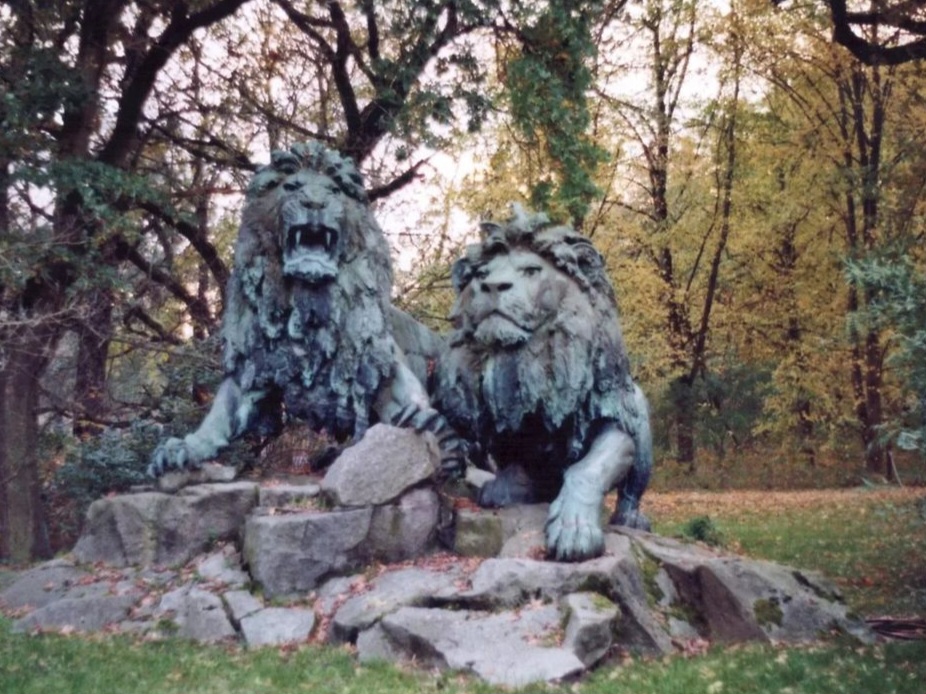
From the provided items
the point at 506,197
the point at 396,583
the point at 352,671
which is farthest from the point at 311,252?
the point at 506,197

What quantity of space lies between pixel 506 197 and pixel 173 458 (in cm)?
1509

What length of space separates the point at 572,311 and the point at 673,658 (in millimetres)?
2196

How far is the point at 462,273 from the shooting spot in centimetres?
664

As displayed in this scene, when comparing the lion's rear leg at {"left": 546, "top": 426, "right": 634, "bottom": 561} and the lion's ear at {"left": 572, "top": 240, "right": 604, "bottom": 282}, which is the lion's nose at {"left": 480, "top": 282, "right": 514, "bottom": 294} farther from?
the lion's rear leg at {"left": 546, "top": 426, "right": 634, "bottom": 561}

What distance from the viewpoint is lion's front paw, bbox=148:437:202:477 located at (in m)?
6.43

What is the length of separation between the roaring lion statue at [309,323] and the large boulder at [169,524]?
0.78 ft

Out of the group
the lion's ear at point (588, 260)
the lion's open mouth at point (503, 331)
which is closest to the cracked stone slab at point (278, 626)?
the lion's open mouth at point (503, 331)

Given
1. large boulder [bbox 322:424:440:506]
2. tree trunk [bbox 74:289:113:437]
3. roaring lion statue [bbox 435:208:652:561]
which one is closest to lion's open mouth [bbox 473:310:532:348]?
roaring lion statue [bbox 435:208:652:561]

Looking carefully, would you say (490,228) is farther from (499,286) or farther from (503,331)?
(503,331)

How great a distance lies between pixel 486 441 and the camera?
6.49m

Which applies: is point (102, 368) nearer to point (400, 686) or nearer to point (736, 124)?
point (400, 686)

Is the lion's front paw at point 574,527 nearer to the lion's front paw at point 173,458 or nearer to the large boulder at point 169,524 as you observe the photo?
the large boulder at point 169,524

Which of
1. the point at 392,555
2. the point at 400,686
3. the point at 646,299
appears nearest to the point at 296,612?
the point at 392,555

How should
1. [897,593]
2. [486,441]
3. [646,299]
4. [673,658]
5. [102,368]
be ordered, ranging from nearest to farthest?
[673,658] < [486,441] < [897,593] < [102,368] < [646,299]
